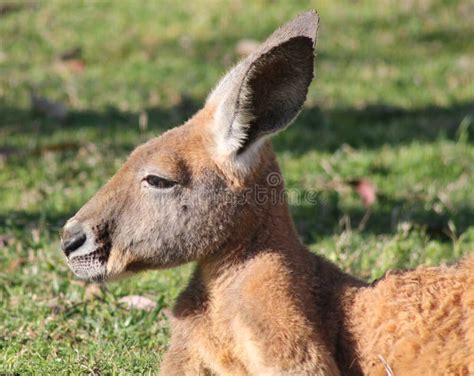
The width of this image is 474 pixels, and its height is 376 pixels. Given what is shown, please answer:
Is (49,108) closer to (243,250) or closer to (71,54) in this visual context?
(71,54)

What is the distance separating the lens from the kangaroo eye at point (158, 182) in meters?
3.87

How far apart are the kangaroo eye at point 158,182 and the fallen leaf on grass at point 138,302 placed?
3.99 ft

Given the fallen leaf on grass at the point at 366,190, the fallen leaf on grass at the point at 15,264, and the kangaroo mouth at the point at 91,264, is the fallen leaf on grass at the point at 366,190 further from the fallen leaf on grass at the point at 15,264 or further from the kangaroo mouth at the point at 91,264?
the kangaroo mouth at the point at 91,264

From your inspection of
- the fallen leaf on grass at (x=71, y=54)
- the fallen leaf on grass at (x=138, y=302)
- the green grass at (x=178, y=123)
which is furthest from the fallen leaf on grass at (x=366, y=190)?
the fallen leaf on grass at (x=71, y=54)

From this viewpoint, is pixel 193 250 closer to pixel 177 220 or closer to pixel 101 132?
pixel 177 220

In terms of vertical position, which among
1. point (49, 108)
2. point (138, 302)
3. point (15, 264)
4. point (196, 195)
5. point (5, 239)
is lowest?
point (49, 108)

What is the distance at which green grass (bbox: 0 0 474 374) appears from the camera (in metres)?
4.87

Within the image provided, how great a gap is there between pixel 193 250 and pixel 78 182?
134 inches

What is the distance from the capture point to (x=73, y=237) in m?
3.85

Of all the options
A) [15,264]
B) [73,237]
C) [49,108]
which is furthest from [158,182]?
[49,108]

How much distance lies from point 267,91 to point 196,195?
494 millimetres

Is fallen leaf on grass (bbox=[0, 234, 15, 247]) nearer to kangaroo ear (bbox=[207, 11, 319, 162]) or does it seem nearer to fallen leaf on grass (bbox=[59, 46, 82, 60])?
kangaroo ear (bbox=[207, 11, 319, 162])

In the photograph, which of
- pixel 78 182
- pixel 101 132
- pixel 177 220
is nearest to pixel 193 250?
pixel 177 220

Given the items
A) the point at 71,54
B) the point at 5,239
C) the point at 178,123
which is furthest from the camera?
the point at 71,54
